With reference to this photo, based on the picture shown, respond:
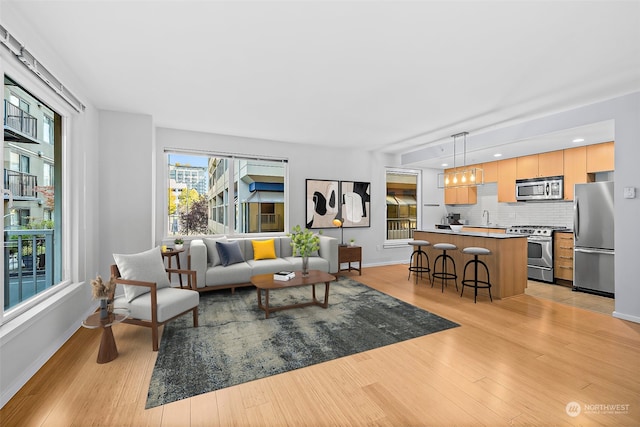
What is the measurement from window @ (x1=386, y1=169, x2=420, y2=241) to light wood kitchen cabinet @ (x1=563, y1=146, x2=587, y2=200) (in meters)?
2.93

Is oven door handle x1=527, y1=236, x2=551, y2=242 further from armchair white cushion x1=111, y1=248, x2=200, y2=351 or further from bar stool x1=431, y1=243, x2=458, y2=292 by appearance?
armchair white cushion x1=111, y1=248, x2=200, y2=351

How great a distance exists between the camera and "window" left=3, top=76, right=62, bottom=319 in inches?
91.2

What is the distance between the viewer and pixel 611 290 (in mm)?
4355

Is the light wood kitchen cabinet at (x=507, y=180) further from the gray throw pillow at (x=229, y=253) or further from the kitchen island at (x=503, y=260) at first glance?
the gray throw pillow at (x=229, y=253)

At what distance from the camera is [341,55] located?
8.75 ft

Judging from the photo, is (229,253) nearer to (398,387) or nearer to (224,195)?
(224,195)

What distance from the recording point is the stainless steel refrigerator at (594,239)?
4.38 m

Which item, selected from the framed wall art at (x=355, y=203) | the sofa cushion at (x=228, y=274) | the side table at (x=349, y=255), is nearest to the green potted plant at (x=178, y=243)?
the sofa cushion at (x=228, y=274)

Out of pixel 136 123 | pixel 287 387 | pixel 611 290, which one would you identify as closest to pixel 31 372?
pixel 287 387

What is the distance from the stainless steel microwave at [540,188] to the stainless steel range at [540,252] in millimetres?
578

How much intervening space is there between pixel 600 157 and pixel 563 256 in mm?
1683

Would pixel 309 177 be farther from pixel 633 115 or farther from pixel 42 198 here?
pixel 633 115

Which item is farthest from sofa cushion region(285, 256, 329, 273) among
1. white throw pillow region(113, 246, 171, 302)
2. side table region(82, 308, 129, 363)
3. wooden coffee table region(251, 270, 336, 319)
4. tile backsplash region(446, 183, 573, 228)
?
tile backsplash region(446, 183, 573, 228)

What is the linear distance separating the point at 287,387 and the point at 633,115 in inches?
181
